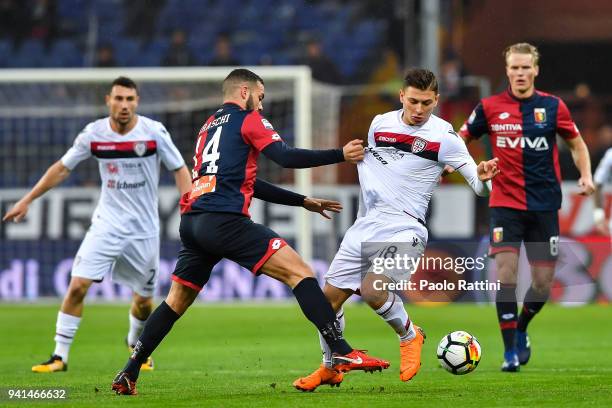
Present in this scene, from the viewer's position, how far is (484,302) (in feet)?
60.9

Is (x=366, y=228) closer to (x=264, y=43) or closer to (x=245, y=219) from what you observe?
(x=245, y=219)

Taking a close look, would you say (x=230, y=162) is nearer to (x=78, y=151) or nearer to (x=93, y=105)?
(x=78, y=151)

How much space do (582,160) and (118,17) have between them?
14966 mm

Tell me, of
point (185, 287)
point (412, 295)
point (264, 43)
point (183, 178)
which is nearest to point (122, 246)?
point (183, 178)

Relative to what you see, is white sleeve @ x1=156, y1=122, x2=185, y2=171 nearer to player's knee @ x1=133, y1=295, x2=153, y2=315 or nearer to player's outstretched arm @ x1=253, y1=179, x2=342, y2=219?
player's knee @ x1=133, y1=295, x2=153, y2=315

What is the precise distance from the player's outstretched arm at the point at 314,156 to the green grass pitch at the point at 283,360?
1.43 metres

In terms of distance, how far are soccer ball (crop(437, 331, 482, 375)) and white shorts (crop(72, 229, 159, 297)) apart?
10.1 feet

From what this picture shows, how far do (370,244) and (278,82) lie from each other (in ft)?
34.7

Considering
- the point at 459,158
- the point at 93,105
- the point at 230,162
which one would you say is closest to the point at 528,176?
the point at 459,158

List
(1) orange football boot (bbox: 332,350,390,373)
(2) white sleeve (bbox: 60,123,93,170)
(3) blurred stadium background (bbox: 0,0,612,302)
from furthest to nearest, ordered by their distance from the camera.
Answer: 1. (3) blurred stadium background (bbox: 0,0,612,302)
2. (2) white sleeve (bbox: 60,123,93,170)
3. (1) orange football boot (bbox: 332,350,390,373)

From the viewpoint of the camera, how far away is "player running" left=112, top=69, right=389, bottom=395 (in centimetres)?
761

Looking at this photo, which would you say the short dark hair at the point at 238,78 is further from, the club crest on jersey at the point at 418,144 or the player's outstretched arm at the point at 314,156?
the club crest on jersey at the point at 418,144

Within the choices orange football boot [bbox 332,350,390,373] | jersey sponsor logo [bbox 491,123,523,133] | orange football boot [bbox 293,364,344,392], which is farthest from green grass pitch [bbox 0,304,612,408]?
jersey sponsor logo [bbox 491,123,523,133]

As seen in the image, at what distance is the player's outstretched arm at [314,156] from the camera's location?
7.56 meters
